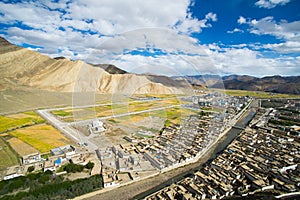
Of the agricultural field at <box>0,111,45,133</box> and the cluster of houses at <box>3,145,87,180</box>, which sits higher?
the agricultural field at <box>0,111,45,133</box>

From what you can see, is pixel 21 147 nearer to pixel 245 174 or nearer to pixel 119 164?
pixel 119 164

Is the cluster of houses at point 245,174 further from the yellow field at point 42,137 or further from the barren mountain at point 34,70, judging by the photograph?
the barren mountain at point 34,70

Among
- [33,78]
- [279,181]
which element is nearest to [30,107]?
[33,78]

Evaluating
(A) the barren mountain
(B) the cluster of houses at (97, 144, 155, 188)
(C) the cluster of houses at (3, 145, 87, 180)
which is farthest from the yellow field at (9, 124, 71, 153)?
(A) the barren mountain

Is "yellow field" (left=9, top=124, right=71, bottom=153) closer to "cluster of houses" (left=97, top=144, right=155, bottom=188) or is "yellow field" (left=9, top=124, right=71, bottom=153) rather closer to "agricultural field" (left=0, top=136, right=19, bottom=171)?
"agricultural field" (left=0, top=136, right=19, bottom=171)

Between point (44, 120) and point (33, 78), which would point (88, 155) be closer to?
point (44, 120)

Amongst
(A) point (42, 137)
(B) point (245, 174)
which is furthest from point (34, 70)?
(B) point (245, 174)
